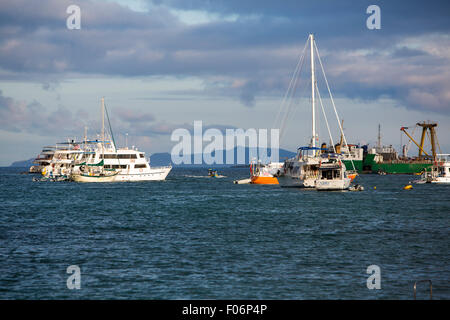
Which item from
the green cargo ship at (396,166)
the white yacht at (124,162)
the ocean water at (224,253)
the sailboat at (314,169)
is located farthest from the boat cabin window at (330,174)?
the green cargo ship at (396,166)

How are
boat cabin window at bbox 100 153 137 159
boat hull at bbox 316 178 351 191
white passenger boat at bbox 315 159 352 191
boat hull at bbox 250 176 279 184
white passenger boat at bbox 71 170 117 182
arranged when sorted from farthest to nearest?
white passenger boat at bbox 71 170 117 182 → boat cabin window at bbox 100 153 137 159 → boat hull at bbox 250 176 279 184 → boat hull at bbox 316 178 351 191 → white passenger boat at bbox 315 159 352 191

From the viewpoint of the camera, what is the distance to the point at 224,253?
28344 millimetres

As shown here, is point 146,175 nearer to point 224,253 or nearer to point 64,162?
point 64,162

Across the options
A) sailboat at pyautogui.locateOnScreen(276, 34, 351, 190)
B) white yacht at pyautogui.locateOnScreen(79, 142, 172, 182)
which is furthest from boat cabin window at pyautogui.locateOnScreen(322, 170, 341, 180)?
white yacht at pyautogui.locateOnScreen(79, 142, 172, 182)

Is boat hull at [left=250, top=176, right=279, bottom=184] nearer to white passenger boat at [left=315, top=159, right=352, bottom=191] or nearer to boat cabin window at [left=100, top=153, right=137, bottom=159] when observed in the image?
boat cabin window at [left=100, top=153, right=137, bottom=159]

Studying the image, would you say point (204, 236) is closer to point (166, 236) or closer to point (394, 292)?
point (166, 236)

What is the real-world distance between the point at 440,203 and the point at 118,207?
37.3 metres

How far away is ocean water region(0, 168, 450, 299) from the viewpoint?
20.7m

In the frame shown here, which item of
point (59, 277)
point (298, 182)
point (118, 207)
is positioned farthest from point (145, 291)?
point (298, 182)

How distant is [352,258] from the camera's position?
2702 cm

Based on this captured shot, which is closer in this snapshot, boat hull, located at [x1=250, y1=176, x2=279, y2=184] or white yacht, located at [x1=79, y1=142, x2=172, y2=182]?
boat hull, located at [x1=250, y1=176, x2=279, y2=184]

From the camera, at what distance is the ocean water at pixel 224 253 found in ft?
67.9

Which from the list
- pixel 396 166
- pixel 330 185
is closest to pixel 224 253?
pixel 330 185
